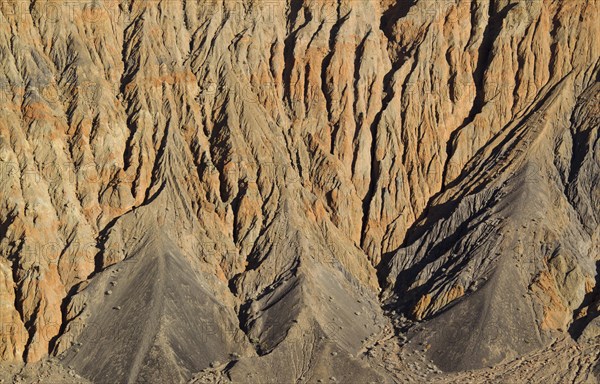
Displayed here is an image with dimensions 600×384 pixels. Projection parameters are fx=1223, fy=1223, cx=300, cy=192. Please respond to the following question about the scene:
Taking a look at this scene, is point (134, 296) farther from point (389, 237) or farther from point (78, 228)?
point (389, 237)

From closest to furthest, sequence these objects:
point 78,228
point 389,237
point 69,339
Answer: point 69,339 → point 78,228 → point 389,237

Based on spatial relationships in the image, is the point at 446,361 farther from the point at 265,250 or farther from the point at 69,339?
the point at 69,339

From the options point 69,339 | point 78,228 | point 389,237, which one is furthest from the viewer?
point 389,237

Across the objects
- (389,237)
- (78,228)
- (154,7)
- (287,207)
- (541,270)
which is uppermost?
(154,7)

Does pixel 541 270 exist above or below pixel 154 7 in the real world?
below

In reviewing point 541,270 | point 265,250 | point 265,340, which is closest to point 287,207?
point 265,250

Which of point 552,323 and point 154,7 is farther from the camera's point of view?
point 154,7
